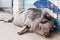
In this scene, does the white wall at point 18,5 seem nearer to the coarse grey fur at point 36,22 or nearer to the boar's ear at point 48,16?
the coarse grey fur at point 36,22

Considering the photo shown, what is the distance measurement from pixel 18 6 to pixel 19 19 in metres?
0.59

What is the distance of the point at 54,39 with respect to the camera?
163cm

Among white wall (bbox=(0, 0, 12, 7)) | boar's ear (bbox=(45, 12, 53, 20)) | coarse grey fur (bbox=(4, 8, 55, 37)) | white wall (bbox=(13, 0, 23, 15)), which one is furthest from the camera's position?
white wall (bbox=(0, 0, 12, 7))

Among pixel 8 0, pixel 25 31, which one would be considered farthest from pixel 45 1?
pixel 8 0

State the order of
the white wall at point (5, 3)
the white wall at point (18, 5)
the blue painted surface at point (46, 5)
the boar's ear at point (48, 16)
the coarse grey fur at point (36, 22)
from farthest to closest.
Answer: the white wall at point (5, 3) → the white wall at point (18, 5) → the blue painted surface at point (46, 5) → the boar's ear at point (48, 16) → the coarse grey fur at point (36, 22)

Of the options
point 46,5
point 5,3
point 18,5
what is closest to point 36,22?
point 46,5

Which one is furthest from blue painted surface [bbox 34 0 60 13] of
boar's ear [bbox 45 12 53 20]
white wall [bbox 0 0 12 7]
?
white wall [bbox 0 0 12 7]

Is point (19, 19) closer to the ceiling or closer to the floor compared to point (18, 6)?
closer to the floor

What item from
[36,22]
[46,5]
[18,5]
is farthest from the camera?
[18,5]

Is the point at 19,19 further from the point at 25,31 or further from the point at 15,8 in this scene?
the point at 15,8

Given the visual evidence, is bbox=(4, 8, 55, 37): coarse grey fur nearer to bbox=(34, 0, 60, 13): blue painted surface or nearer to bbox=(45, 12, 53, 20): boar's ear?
bbox=(45, 12, 53, 20): boar's ear

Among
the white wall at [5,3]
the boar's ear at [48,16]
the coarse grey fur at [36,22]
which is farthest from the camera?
the white wall at [5,3]

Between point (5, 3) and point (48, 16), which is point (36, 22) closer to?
point (48, 16)

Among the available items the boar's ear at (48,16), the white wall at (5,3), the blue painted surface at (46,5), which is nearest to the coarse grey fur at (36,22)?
the boar's ear at (48,16)
